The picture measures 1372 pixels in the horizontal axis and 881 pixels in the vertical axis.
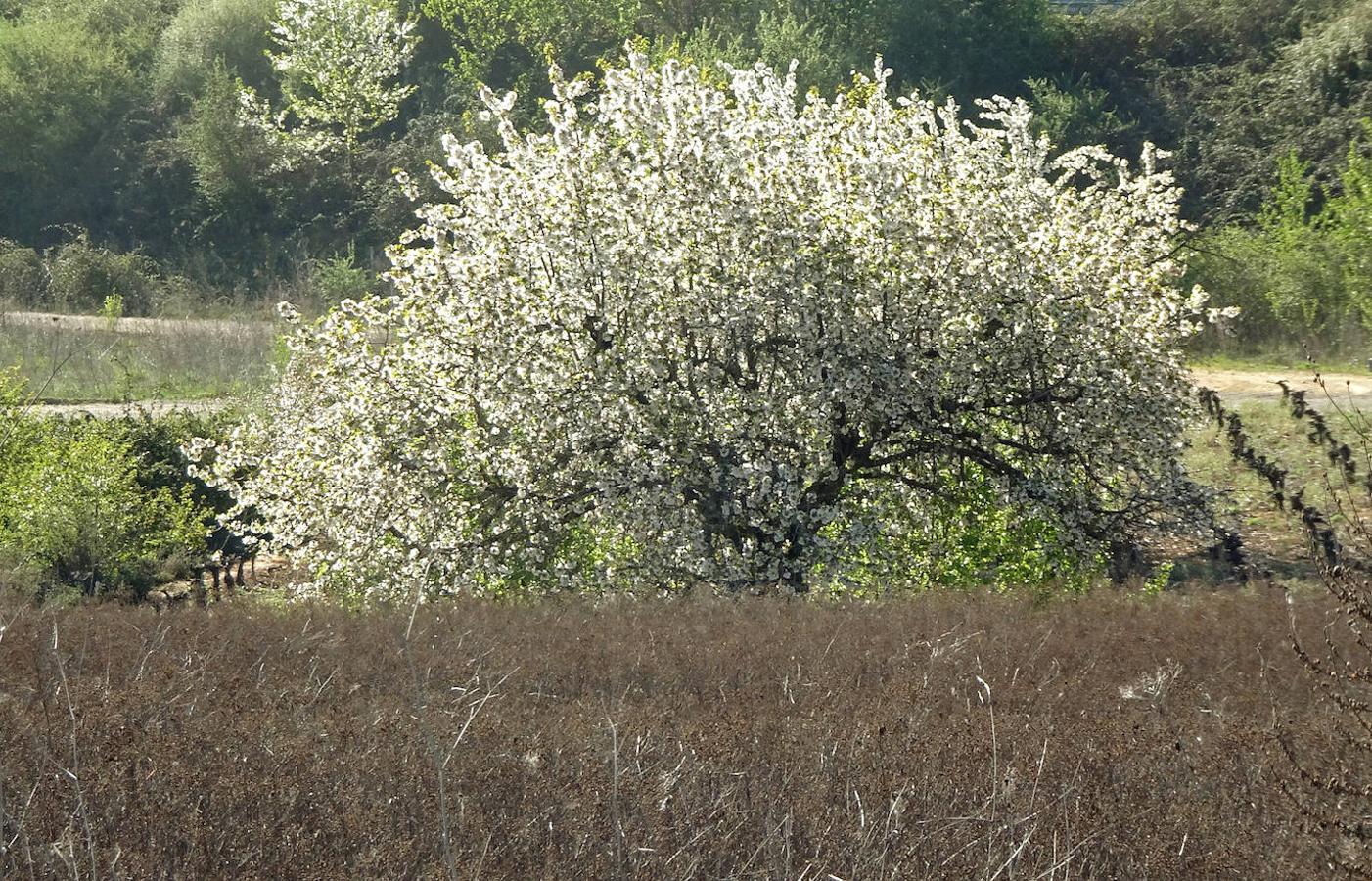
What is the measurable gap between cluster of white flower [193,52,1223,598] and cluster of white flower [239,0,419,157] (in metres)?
31.4

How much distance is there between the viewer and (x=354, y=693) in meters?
6.12

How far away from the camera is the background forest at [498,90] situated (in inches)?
1202

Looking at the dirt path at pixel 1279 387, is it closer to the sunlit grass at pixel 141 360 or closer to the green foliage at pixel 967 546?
the green foliage at pixel 967 546

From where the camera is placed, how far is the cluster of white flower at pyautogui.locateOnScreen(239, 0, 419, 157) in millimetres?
40031

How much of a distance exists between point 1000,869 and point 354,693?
314 cm

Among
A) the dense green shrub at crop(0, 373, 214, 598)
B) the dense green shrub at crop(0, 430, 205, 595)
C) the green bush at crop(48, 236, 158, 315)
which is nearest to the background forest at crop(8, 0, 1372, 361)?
the green bush at crop(48, 236, 158, 315)

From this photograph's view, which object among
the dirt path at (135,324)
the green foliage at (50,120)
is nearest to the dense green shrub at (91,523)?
the dirt path at (135,324)

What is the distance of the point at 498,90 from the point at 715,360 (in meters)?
31.2

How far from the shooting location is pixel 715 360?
9844 mm

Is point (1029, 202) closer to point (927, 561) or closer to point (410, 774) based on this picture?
point (927, 561)

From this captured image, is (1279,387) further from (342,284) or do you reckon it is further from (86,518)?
(342,284)

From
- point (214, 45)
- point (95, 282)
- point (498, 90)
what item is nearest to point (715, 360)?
point (95, 282)

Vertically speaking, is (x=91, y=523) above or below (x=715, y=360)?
below

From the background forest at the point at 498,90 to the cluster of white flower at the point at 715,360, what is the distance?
1390 centimetres
